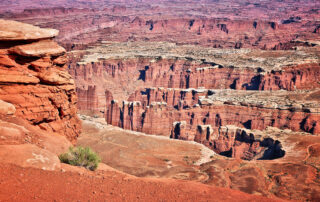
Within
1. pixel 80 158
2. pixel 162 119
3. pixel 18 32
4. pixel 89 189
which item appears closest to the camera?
pixel 89 189

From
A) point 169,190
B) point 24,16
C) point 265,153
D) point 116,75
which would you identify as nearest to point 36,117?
point 169,190

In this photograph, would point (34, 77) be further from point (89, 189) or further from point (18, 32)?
point (89, 189)

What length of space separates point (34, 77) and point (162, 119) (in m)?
40.4

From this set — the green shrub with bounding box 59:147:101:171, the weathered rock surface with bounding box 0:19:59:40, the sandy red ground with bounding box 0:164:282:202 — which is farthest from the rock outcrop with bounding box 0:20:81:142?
the sandy red ground with bounding box 0:164:282:202

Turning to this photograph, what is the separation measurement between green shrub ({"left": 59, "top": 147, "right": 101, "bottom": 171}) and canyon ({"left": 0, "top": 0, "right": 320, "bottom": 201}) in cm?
104

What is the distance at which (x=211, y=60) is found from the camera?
4213 inches

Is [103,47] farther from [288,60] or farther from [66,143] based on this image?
[66,143]

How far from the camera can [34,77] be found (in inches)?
858

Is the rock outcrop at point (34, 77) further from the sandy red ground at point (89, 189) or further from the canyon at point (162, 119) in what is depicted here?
the sandy red ground at point (89, 189)

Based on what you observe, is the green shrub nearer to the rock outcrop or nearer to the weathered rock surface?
the rock outcrop

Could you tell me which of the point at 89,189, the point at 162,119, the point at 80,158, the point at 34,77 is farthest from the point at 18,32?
the point at 162,119

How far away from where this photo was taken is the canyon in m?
16.5

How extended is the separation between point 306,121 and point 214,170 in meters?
25.5

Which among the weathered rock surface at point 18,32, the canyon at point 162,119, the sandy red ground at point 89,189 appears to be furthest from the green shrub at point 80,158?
the weathered rock surface at point 18,32
